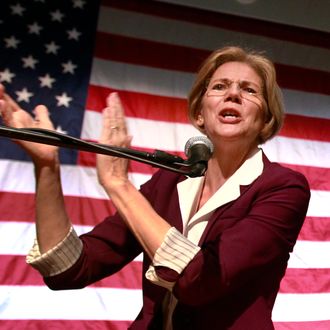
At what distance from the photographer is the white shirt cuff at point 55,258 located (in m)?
0.77

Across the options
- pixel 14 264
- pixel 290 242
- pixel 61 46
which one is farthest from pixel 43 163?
pixel 61 46

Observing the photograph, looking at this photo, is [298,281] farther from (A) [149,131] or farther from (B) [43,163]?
(B) [43,163]

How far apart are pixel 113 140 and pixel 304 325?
1.52 m

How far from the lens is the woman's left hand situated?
62 cm

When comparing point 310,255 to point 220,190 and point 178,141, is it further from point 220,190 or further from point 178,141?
point 220,190

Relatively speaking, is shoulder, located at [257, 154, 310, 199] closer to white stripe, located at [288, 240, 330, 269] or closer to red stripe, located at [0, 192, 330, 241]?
red stripe, located at [0, 192, 330, 241]

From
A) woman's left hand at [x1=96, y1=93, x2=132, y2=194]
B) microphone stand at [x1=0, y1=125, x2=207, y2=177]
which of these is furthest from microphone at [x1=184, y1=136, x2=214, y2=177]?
woman's left hand at [x1=96, y1=93, x2=132, y2=194]

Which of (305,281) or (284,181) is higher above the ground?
(284,181)

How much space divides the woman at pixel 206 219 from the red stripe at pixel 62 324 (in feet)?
2.61

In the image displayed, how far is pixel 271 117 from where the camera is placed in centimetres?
96

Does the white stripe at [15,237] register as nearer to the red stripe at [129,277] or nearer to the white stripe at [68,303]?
the red stripe at [129,277]

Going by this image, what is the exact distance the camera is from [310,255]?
1.81 meters

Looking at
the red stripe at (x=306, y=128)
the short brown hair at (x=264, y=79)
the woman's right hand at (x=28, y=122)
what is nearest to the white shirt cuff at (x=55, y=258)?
the woman's right hand at (x=28, y=122)

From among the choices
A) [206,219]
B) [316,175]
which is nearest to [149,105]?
[316,175]
